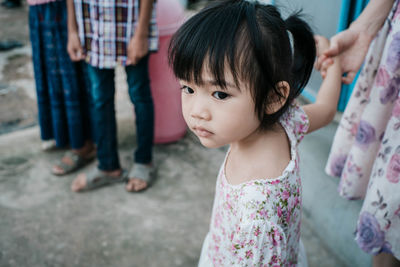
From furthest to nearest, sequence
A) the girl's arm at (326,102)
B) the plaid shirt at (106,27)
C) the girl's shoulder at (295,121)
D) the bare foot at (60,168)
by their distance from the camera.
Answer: the bare foot at (60,168) < the plaid shirt at (106,27) < the girl's arm at (326,102) < the girl's shoulder at (295,121)

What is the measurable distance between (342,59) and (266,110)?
50cm

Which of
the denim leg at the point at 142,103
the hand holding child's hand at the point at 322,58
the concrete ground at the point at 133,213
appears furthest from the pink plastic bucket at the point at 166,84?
the hand holding child's hand at the point at 322,58

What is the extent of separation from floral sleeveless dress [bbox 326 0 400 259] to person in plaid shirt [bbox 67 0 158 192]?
3.61 ft

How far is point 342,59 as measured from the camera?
128 centimetres

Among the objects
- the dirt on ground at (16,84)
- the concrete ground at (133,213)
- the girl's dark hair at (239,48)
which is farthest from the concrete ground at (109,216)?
the girl's dark hair at (239,48)

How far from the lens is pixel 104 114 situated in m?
2.12

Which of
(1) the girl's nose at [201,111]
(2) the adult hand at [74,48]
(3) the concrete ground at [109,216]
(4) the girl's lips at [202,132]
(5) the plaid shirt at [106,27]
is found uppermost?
(1) the girl's nose at [201,111]

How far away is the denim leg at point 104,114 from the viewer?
6.70ft

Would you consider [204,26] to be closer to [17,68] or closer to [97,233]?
[97,233]

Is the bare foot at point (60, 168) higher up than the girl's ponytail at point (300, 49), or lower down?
lower down

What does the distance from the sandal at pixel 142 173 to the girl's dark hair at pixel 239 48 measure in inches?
55.2

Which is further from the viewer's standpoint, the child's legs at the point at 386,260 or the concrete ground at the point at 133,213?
the concrete ground at the point at 133,213

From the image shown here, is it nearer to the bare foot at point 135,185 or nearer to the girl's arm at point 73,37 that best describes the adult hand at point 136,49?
the girl's arm at point 73,37

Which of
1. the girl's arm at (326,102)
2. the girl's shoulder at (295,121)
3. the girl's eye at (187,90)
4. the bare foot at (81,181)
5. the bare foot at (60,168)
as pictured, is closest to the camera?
the girl's eye at (187,90)
